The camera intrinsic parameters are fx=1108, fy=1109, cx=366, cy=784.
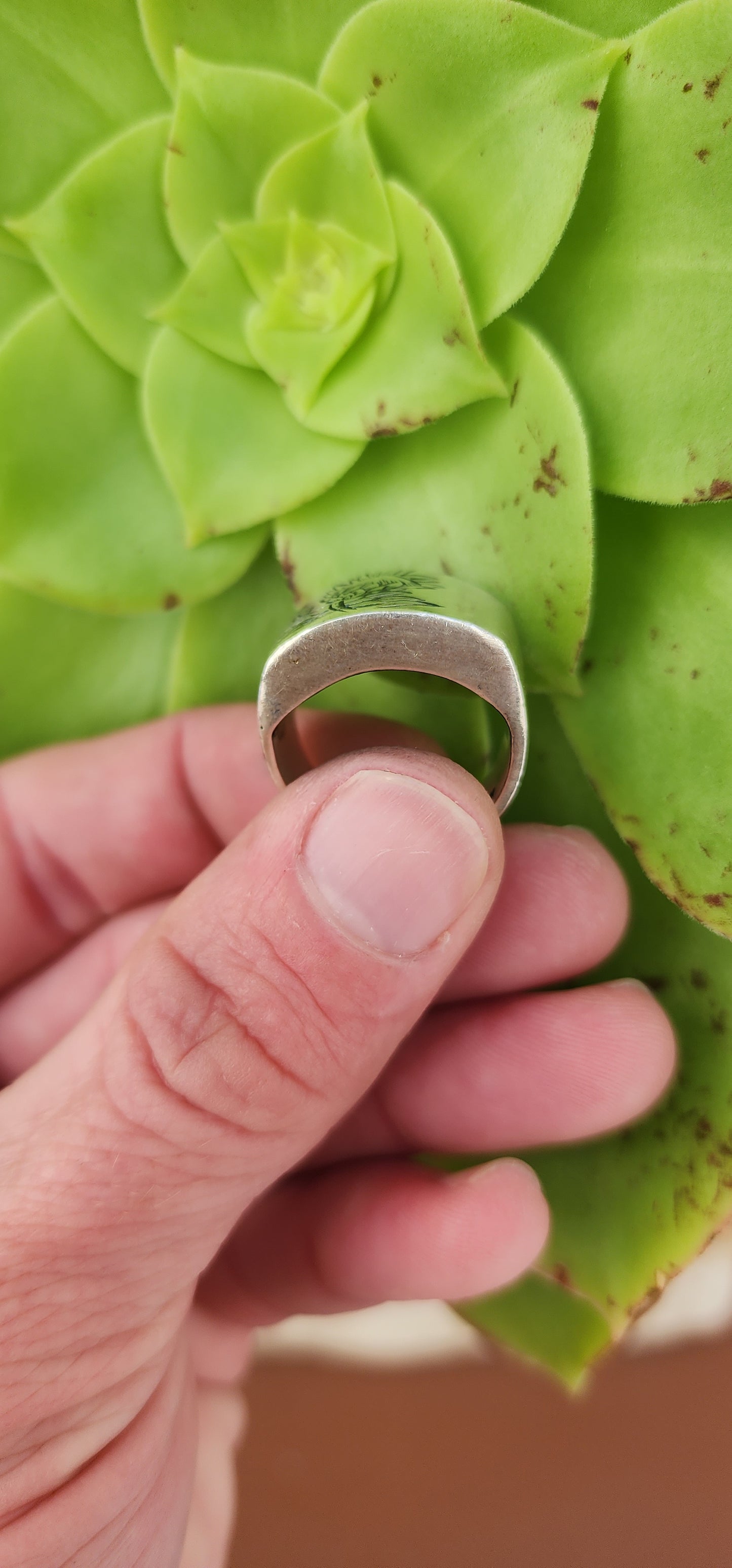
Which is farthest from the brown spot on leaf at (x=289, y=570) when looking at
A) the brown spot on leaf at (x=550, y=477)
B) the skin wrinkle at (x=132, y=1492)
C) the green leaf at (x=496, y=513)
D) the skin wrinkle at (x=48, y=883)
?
the skin wrinkle at (x=132, y=1492)

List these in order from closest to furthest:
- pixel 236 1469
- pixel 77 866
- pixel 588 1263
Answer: pixel 588 1263, pixel 77 866, pixel 236 1469

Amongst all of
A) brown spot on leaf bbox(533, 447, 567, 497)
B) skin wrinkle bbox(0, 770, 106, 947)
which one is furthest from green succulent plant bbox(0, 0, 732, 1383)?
skin wrinkle bbox(0, 770, 106, 947)

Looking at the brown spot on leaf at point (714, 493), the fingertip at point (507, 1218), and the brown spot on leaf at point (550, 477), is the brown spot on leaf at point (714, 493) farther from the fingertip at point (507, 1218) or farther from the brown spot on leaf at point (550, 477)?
the fingertip at point (507, 1218)

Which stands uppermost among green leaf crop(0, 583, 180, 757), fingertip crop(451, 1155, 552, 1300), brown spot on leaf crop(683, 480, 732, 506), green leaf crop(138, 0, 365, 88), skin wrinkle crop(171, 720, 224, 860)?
green leaf crop(138, 0, 365, 88)

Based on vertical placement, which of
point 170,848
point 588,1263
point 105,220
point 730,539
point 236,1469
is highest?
point 105,220

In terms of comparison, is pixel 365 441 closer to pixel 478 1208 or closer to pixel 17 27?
pixel 17 27

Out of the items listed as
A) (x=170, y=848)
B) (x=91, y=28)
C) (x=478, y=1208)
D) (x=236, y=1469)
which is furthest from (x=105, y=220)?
(x=236, y=1469)

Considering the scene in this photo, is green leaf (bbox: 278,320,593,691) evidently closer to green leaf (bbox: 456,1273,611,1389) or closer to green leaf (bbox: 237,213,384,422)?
green leaf (bbox: 237,213,384,422)
